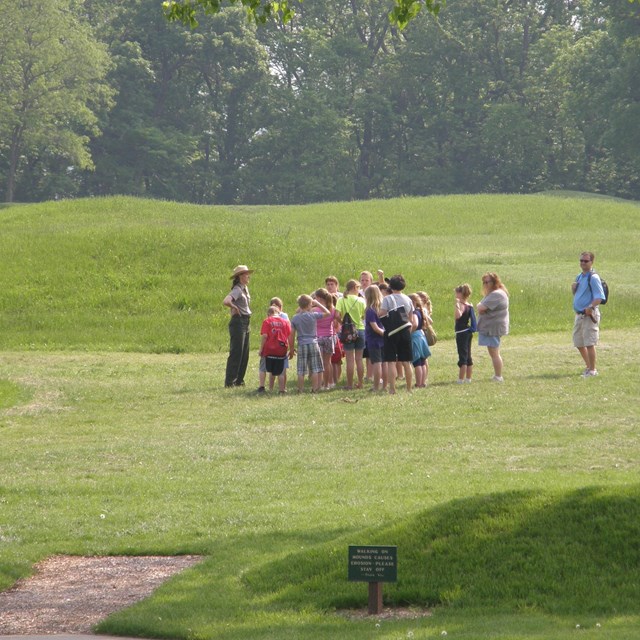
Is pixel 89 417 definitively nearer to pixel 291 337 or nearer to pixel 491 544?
pixel 291 337

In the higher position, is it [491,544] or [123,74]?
[123,74]

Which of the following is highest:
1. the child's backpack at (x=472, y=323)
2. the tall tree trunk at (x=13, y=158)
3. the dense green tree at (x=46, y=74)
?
the dense green tree at (x=46, y=74)

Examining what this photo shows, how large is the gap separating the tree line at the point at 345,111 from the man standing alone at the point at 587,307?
62.2 m

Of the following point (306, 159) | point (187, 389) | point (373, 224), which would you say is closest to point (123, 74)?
point (306, 159)

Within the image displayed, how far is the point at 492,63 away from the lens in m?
92.1

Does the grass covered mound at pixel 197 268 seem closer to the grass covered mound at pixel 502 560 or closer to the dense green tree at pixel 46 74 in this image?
the grass covered mound at pixel 502 560

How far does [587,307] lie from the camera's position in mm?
20859

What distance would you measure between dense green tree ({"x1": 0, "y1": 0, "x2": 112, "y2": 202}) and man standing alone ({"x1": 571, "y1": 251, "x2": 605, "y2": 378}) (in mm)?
57979

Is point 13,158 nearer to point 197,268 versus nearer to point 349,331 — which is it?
point 197,268

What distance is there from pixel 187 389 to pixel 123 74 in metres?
66.8

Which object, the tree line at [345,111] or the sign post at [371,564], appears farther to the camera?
the tree line at [345,111]

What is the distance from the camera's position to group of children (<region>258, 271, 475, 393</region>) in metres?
21.0

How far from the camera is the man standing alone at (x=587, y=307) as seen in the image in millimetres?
20859

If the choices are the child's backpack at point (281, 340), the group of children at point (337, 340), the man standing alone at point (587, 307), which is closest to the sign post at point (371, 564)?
the group of children at point (337, 340)
